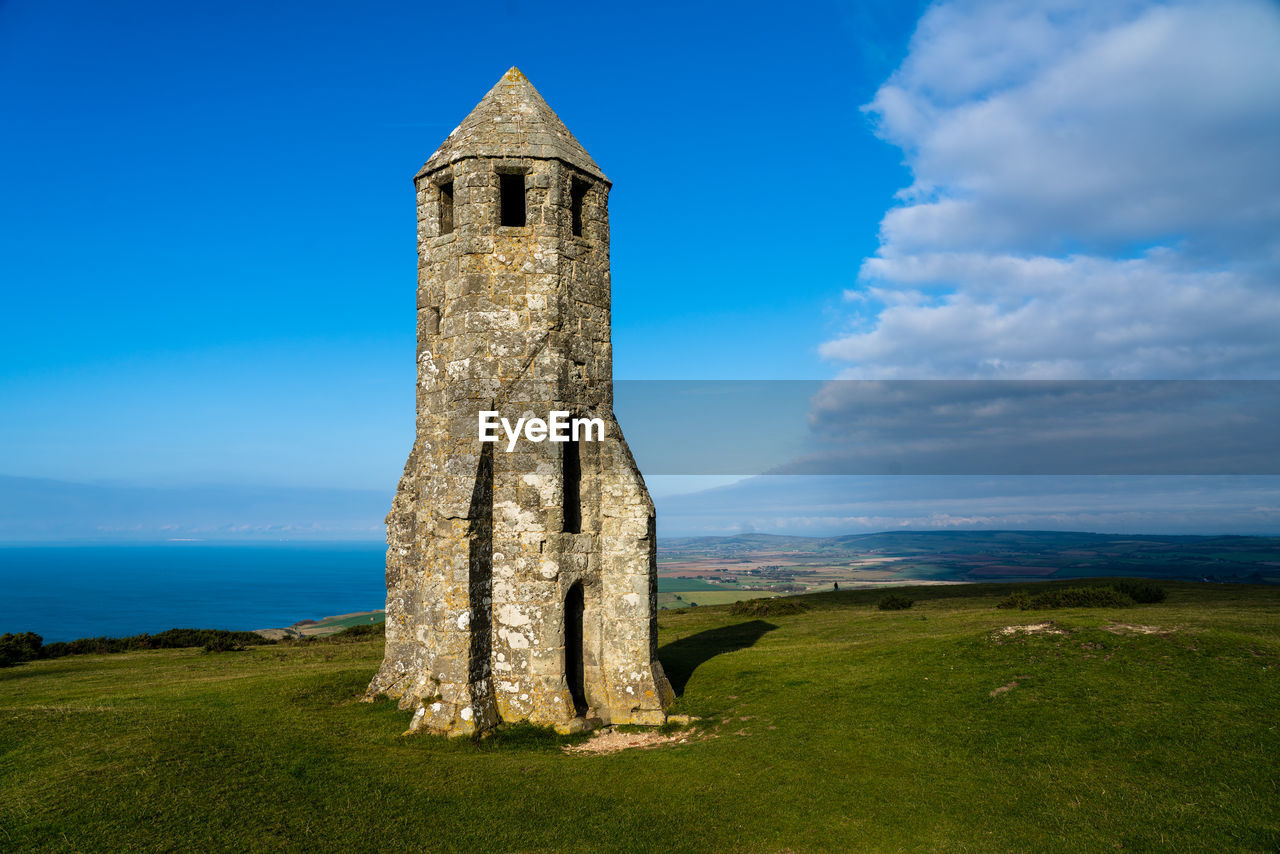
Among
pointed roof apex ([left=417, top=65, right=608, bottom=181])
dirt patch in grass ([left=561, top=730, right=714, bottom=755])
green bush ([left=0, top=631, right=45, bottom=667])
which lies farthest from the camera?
green bush ([left=0, top=631, right=45, bottom=667])

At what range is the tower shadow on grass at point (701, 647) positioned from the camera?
704 inches

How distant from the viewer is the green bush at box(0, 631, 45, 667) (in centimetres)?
2252

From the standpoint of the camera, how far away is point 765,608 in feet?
106

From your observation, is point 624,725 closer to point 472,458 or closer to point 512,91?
point 472,458

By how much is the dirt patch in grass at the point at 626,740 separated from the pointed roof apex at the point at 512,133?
1169cm

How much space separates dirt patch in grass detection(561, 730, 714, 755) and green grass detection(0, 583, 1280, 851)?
38 cm

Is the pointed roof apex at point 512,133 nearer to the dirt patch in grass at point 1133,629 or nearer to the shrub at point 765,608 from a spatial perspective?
the dirt patch in grass at point 1133,629

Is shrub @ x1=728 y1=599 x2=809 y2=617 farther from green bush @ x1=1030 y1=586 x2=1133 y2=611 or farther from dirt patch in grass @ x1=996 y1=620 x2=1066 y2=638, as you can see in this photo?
dirt patch in grass @ x1=996 y1=620 x2=1066 y2=638

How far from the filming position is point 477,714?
1281 centimetres

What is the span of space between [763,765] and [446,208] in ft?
43.2

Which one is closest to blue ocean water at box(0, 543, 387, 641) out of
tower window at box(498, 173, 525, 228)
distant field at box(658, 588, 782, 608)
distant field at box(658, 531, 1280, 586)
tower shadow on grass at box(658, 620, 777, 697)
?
distant field at box(658, 588, 782, 608)

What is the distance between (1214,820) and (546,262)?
13583mm

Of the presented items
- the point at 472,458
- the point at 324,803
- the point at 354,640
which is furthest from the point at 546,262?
the point at 354,640

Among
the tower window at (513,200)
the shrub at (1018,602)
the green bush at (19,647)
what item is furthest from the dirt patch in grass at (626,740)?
the green bush at (19,647)
